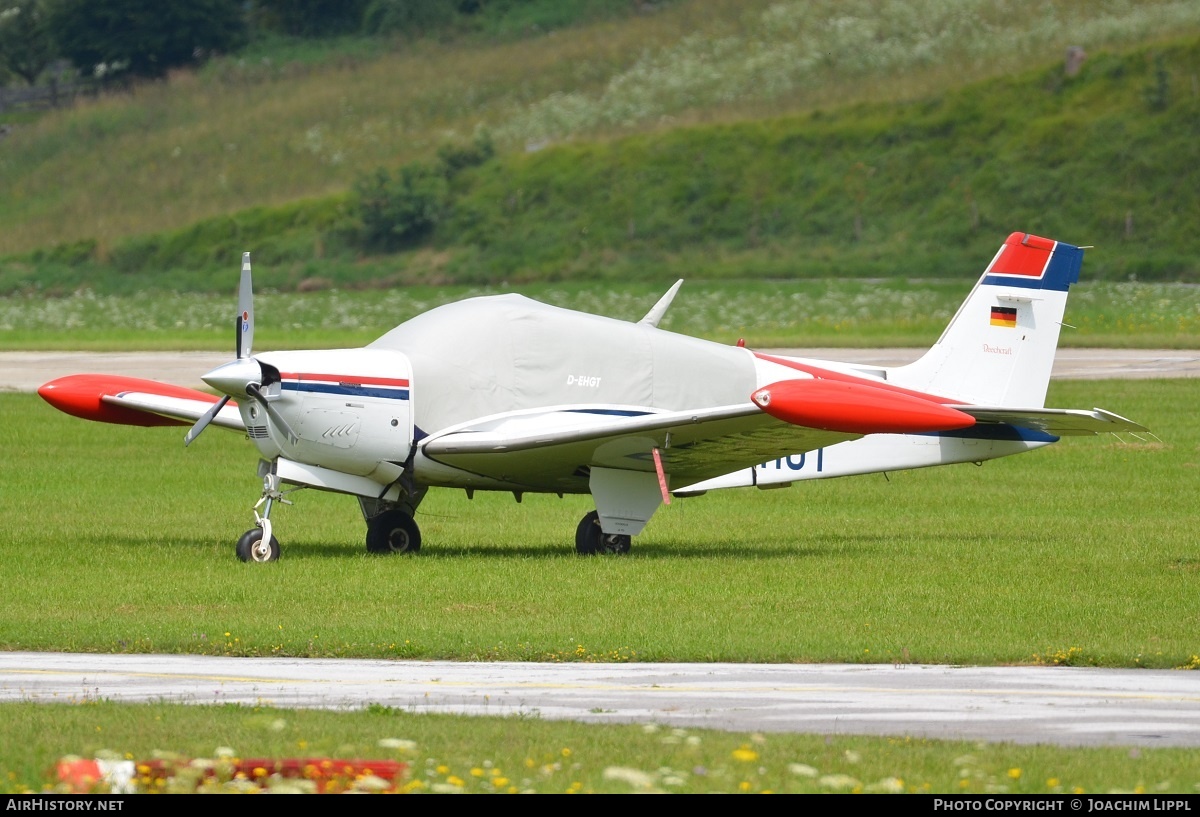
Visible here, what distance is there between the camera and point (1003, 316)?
1839cm

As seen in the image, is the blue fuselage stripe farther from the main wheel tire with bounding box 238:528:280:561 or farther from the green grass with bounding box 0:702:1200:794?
the green grass with bounding box 0:702:1200:794

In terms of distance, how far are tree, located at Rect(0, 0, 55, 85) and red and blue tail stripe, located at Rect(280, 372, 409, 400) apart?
96271mm

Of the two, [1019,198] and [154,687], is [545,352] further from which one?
[1019,198]

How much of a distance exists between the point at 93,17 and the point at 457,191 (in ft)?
128

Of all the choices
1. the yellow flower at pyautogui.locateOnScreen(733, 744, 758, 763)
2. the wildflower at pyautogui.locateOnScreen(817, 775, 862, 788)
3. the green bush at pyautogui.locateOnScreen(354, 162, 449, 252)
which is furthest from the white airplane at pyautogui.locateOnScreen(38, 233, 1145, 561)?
the green bush at pyautogui.locateOnScreen(354, 162, 449, 252)

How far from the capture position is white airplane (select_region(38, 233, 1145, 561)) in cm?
1556

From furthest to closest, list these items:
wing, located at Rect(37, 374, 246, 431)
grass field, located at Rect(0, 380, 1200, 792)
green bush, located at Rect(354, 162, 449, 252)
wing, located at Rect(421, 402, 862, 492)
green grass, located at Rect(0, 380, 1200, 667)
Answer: green bush, located at Rect(354, 162, 449, 252), wing, located at Rect(37, 374, 246, 431), wing, located at Rect(421, 402, 862, 492), green grass, located at Rect(0, 380, 1200, 667), grass field, located at Rect(0, 380, 1200, 792)

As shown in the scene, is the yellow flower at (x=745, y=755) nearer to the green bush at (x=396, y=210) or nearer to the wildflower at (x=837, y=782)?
the wildflower at (x=837, y=782)

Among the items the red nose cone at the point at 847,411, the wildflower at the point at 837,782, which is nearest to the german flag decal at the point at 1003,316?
the red nose cone at the point at 847,411

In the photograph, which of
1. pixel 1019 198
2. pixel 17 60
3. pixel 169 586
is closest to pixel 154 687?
pixel 169 586

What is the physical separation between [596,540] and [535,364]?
1.77 m

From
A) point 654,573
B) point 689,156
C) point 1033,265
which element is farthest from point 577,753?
point 689,156

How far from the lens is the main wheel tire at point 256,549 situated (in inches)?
612

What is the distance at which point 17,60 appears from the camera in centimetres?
10631
